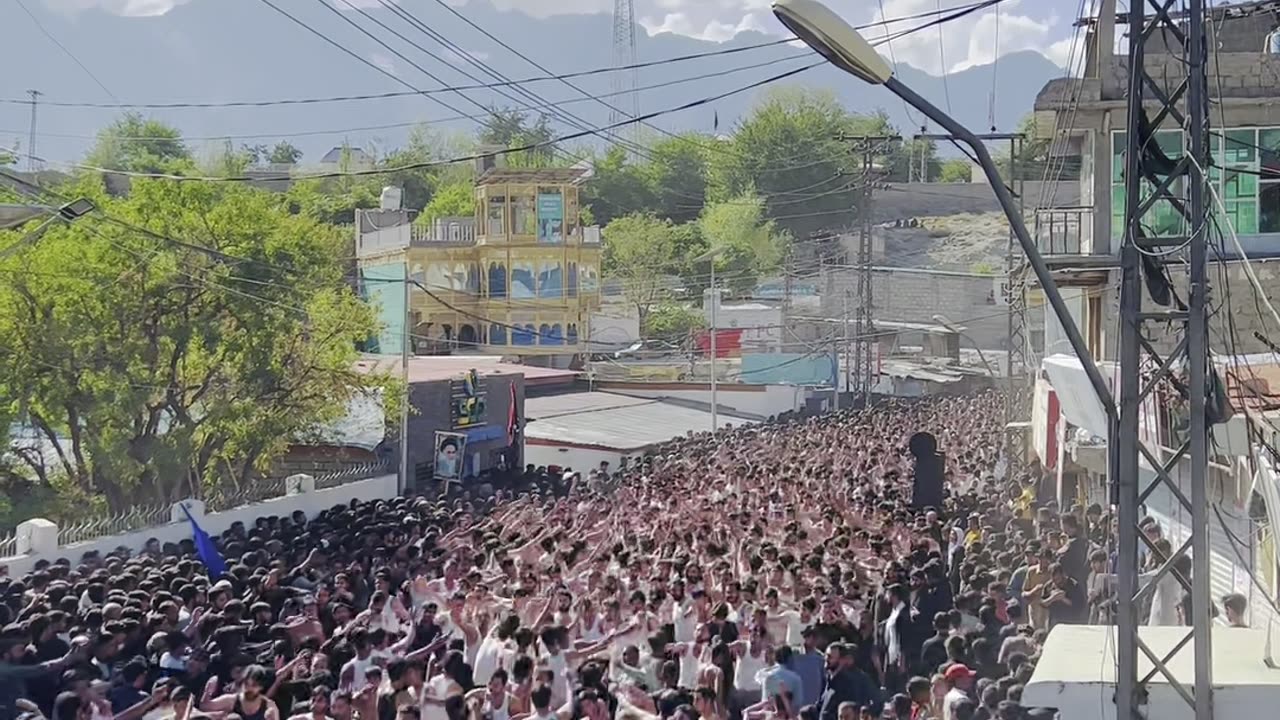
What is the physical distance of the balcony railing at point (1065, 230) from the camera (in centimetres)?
1659

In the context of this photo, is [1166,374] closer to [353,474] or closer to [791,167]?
Result: [353,474]

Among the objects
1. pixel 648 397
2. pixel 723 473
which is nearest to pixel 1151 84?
pixel 723 473

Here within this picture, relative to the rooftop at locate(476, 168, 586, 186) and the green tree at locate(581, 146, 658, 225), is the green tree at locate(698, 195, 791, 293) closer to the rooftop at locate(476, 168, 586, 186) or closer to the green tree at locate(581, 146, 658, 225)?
the green tree at locate(581, 146, 658, 225)

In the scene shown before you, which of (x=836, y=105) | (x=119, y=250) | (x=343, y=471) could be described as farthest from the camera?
(x=836, y=105)

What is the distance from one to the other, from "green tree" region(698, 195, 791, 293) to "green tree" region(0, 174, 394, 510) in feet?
127

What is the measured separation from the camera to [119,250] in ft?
65.6

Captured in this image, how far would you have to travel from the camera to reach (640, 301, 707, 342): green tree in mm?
52000

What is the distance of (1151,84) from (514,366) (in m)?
25.6

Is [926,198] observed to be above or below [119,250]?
above

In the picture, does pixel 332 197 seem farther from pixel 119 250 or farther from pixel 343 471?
pixel 119 250

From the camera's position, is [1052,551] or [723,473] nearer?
[1052,551]

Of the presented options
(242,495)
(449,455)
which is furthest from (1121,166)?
(449,455)

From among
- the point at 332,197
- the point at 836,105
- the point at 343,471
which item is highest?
the point at 836,105

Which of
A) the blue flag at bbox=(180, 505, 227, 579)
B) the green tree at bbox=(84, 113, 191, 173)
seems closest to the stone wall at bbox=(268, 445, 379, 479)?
the blue flag at bbox=(180, 505, 227, 579)
